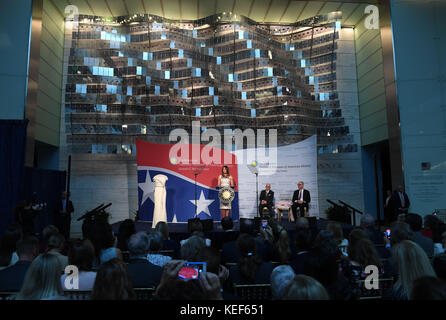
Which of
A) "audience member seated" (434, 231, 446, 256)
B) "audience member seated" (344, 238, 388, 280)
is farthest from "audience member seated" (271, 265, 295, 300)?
"audience member seated" (434, 231, 446, 256)

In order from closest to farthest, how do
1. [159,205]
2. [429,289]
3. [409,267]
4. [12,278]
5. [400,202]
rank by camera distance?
[429,289], [409,267], [12,278], [400,202], [159,205]

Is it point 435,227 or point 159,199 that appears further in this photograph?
point 159,199

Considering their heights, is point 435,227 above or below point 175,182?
below

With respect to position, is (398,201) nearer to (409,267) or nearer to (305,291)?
(409,267)

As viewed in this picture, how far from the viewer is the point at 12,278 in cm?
207

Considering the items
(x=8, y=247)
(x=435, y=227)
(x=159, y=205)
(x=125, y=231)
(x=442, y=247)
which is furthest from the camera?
(x=159, y=205)

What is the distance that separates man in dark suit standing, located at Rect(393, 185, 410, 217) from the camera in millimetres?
7344

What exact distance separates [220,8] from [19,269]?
33.3ft

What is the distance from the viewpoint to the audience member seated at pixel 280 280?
6.27 ft

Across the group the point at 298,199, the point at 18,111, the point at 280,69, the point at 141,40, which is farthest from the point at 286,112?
the point at 18,111

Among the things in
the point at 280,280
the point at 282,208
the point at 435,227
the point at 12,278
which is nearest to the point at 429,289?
the point at 280,280

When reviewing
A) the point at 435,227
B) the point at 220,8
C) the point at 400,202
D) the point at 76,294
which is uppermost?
the point at 220,8
